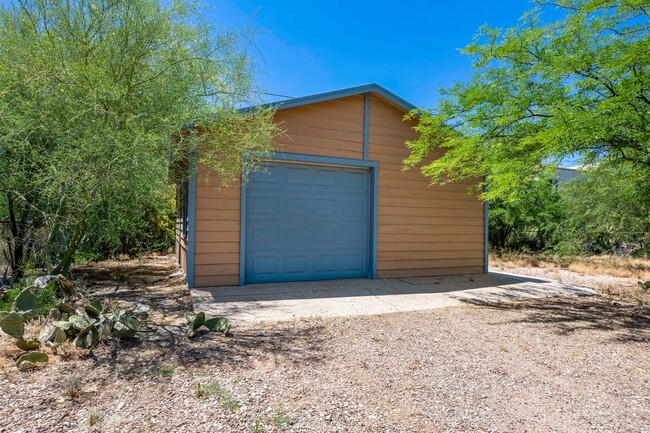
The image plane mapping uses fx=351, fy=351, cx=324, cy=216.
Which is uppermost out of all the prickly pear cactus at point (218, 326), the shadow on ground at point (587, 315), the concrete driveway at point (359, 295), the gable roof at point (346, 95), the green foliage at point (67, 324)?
the gable roof at point (346, 95)

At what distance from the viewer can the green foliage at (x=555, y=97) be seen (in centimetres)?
395

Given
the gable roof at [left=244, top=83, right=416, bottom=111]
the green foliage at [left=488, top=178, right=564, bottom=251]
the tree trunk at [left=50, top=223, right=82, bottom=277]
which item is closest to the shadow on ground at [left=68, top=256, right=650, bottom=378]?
the tree trunk at [left=50, top=223, right=82, bottom=277]

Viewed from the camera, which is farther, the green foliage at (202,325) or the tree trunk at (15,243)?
the tree trunk at (15,243)

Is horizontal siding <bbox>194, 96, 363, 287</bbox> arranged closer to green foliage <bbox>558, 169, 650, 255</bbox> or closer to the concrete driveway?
the concrete driveway

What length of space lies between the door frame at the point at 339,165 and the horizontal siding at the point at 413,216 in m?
0.11

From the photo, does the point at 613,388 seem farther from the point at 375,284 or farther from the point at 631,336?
the point at 375,284

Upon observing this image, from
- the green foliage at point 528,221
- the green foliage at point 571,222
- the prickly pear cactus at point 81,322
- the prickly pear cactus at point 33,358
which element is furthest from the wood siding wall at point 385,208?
the green foliage at point 528,221

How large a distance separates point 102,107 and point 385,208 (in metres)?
4.72

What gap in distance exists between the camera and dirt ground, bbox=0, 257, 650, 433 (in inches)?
77.8

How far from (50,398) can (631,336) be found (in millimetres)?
5160

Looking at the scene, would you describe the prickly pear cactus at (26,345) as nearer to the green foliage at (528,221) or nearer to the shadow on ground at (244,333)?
the shadow on ground at (244,333)

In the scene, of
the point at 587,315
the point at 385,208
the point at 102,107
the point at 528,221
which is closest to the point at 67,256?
the point at 102,107

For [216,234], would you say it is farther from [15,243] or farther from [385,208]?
[385,208]

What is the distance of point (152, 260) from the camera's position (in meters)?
9.14
